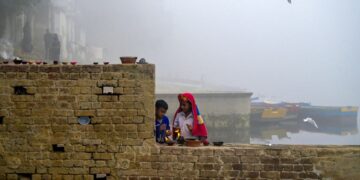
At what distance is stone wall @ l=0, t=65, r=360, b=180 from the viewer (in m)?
5.36

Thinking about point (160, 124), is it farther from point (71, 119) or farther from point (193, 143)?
point (71, 119)

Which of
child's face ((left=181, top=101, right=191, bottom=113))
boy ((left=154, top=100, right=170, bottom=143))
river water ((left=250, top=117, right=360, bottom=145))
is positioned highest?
child's face ((left=181, top=101, right=191, bottom=113))

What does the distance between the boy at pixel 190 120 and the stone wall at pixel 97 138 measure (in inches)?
20.5

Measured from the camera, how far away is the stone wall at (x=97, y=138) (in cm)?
536

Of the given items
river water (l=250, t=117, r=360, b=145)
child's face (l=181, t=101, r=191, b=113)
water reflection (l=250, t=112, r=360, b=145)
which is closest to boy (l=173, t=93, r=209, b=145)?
child's face (l=181, t=101, r=191, b=113)

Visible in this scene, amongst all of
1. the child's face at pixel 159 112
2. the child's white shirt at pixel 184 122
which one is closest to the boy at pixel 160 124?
the child's face at pixel 159 112

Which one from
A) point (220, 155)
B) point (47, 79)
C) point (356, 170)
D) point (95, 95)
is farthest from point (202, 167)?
point (47, 79)

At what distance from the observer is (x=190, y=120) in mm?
5996

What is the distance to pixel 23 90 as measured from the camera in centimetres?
542

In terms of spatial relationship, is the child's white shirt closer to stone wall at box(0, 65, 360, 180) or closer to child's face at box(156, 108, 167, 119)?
child's face at box(156, 108, 167, 119)

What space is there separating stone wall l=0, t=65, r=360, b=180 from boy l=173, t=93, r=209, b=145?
521 millimetres

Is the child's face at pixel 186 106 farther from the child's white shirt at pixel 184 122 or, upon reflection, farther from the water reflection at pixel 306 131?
the water reflection at pixel 306 131

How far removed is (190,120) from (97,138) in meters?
1.54

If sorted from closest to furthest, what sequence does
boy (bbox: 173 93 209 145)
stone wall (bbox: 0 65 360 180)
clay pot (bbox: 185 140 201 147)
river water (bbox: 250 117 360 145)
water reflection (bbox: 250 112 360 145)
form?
stone wall (bbox: 0 65 360 180) < clay pot (bbox: 185 140 201 147) < boy (bbox: 173 93 209 145) < river water (bbox: 250 117 360 145) < water reflection (bbox: 250 112 360 145)
